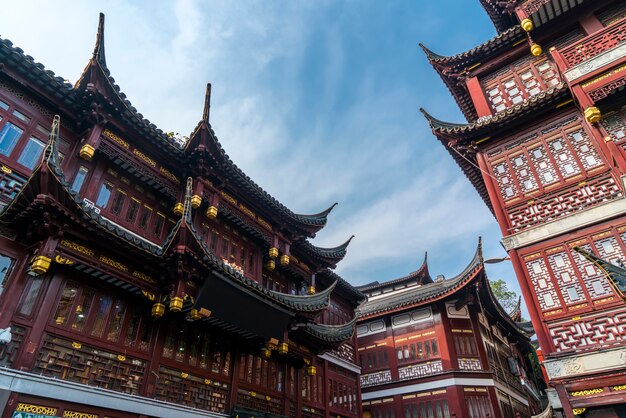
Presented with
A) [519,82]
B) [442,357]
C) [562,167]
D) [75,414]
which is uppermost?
[519,82]

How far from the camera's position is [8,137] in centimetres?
959

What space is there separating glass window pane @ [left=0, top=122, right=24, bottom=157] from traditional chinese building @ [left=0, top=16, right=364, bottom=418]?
27 mm

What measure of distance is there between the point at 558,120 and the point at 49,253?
1575 cm

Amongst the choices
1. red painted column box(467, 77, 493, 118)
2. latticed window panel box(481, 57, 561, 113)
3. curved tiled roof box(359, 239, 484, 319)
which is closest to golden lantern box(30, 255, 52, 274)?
red painted column box(467, 77, 493, 118)

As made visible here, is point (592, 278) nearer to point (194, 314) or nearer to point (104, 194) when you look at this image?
point (194, 314)

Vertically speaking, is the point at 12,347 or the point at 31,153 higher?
the point at 31,153

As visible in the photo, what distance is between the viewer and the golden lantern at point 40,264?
331 inches

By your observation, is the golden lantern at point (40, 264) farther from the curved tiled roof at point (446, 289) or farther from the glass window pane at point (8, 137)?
the curved tiled roof at point (446, 289)

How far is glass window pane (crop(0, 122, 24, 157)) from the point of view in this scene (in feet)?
30.9

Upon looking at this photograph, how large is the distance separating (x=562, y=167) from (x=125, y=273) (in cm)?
1362

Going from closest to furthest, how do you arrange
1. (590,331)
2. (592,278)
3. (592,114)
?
(590,331) → (592,278) → (592,114)

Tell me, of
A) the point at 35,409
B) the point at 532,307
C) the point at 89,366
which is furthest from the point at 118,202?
the point at 532,307

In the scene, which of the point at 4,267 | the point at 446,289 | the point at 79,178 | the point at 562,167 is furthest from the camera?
the point at 446,289

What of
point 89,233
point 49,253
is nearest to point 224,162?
point 89,233
